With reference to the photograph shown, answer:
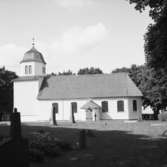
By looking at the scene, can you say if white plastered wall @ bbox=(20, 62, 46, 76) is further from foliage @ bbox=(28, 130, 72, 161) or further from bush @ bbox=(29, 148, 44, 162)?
bush @ bbox=(29, 148, 44, 162)

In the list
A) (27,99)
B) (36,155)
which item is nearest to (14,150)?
(36,155)

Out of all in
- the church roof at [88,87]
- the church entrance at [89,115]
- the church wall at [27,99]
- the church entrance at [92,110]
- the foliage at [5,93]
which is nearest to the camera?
the church entrance at [92,110]

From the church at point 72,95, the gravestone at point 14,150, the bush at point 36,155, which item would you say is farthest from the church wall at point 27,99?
the gravestone at point 14,150

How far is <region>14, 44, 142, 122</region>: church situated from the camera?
→ 1956 inches

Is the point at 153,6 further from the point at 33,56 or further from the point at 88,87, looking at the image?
the point at 33,56

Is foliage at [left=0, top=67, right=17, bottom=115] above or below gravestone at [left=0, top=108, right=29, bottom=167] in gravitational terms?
above

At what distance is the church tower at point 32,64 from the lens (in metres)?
54.9

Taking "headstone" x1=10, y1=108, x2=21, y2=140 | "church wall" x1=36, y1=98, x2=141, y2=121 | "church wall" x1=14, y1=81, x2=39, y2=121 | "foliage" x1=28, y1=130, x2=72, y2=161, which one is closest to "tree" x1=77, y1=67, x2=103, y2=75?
"church wall" x1=14, y1=81, x2=39, y2=121

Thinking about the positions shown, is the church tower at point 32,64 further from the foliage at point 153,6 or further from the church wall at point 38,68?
the foliage at point 153,6

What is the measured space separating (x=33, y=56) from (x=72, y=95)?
1054cm

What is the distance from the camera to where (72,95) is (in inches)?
2026

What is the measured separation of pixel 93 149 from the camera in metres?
16.1

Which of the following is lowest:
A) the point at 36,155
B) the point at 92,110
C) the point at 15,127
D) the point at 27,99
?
the point at 36,155

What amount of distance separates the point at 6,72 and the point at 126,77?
1217 inches
